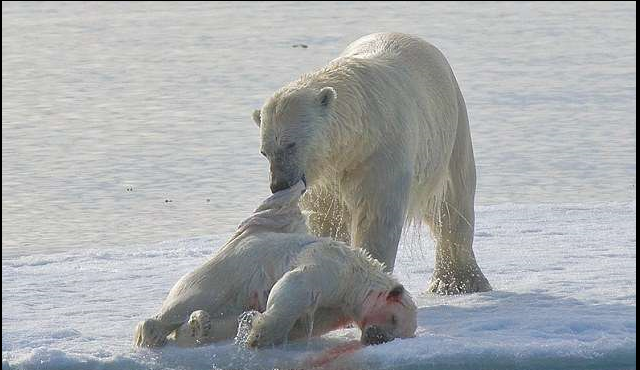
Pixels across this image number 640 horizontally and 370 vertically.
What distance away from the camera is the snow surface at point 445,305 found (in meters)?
5.07

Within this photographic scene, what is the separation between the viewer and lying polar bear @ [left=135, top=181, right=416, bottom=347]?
16.8 feet

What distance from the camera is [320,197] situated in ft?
20.4

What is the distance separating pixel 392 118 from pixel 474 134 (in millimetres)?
5073

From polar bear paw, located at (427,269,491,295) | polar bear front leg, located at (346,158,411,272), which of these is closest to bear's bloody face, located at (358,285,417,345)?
polar bear front leg, located at (346,158,411,272)

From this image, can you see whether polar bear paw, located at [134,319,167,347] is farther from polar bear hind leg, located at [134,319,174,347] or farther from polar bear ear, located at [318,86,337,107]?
polar bear ear, located at [318,86,337,107]

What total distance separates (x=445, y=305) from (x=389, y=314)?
94 centimetres

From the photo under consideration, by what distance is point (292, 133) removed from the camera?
5637mm

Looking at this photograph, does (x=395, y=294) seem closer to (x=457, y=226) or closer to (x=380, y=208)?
(x=380, y=208)

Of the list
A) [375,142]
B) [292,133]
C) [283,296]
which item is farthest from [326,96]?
[283,296]

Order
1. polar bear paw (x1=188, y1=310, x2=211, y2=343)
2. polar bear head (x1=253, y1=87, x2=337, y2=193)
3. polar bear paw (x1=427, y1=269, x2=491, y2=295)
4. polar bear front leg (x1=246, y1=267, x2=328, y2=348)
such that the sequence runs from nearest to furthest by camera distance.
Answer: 1. polar bear front leg (x1=246, y1=267, x2=328, y2=348)
2. polar bear paw (x1=188, y1=310, x2=211, y2=343)
3. polar bear head (x1=253, y1=87, x2=337, y2=193)
4. polar bear paw (x1=427, y1=269, x2=491, y2=295)

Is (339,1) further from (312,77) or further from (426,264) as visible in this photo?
(312,77)

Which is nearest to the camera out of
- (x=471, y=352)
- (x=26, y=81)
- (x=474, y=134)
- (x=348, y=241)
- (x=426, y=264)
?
(x=471, y=352)

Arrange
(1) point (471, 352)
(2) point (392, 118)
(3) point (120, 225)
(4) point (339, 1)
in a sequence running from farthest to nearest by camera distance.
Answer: (4) point (339, 1) → (3) point (120, 225) → (2) point (392, 118) → (1) point (471, 352)

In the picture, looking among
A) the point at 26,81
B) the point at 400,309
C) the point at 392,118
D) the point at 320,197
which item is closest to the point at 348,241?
the point at 320,197
